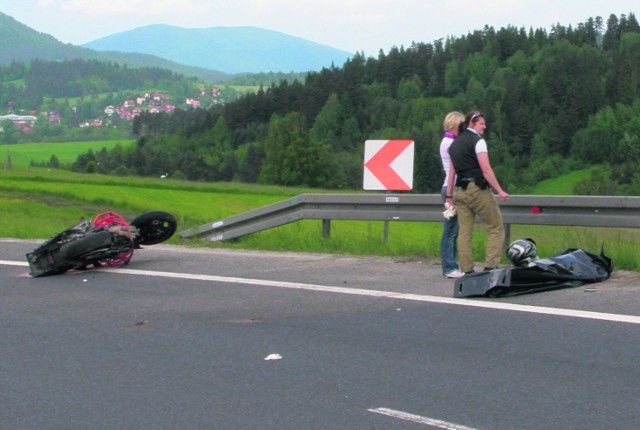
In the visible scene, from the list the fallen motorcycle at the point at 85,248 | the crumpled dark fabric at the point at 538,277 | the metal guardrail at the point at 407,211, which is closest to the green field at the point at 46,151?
the metal guardrail at the point at 407,211

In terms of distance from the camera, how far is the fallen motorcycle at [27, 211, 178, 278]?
437 inches

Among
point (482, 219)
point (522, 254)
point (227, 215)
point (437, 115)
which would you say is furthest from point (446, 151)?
point (437, 115)

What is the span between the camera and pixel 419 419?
5320 mm

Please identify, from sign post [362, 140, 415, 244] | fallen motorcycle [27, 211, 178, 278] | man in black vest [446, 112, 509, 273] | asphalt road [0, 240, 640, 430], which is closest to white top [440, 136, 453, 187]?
man in black vest [446, 112, 509, 273]

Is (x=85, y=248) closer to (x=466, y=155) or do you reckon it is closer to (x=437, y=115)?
(x=466, y=155)

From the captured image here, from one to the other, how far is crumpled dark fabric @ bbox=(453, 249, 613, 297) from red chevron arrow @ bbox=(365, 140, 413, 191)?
402 cm

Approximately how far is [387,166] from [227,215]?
22.1m

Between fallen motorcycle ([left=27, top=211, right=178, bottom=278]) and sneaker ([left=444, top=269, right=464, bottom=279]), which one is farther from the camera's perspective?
fallen motorcycle ([left=27, top=211, right=178, bottom=278])

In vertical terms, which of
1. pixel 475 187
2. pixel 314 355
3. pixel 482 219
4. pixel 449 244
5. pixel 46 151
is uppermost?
pixel 475 187

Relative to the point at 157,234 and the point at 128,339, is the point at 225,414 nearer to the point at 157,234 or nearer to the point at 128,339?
the point at 128,339

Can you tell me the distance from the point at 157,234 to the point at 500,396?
7.65 m

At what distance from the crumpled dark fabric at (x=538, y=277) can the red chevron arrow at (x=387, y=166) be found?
13.2 feet

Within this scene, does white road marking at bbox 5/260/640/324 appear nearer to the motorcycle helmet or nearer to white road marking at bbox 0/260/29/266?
the motorcycle helmet

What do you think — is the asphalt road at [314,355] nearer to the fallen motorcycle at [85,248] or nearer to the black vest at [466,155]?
the fallen motorcycle at [85,248]
